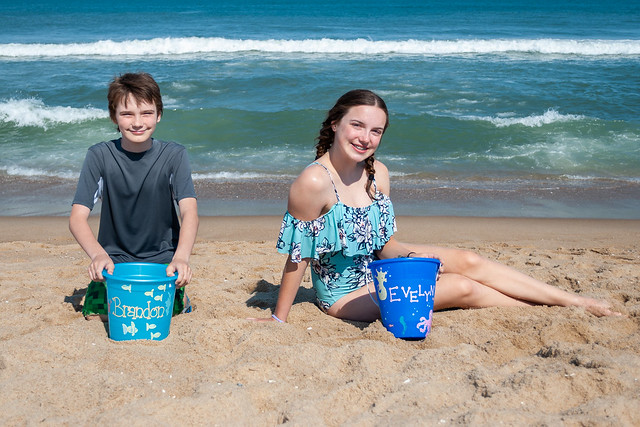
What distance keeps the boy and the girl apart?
1.96ft

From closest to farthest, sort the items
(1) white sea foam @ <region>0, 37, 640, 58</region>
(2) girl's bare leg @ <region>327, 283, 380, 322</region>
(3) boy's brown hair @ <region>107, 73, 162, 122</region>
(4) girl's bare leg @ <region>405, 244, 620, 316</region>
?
(3) boy's brown hair @ <region>107, 73, 162, 122</region>
(2) girl's bare leg @ <region>327, 283, 380, 322</region>
(4) girl's bare leg @ <region>405, 244, 620, 316</region>
(1) white sea foam @ <region>0, 37, 640, 58</region>

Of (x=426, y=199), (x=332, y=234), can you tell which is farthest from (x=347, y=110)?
(x=426, y=199)

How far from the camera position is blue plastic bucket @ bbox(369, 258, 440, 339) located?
10.4 feet

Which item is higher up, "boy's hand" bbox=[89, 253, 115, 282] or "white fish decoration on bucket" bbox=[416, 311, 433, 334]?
"boy's hand" bbox=[89, 253, 115, 282]

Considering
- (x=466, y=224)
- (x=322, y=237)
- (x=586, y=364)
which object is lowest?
(x=466, y=224)

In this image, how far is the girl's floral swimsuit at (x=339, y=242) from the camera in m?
3.46

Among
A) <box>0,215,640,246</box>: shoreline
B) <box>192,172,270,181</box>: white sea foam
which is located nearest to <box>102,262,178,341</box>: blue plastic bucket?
<box>0,215,640,246</box>: shoreline

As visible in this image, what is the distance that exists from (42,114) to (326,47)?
12.2 meters

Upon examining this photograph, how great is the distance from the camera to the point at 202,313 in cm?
370

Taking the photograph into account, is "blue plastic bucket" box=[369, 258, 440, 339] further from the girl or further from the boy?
the boy

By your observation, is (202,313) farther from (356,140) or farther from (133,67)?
(133,67)

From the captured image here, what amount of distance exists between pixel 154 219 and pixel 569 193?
5775mm

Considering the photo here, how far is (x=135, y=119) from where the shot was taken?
338 cm

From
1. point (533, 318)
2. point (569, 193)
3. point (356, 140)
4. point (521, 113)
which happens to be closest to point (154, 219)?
point (356, 140)
